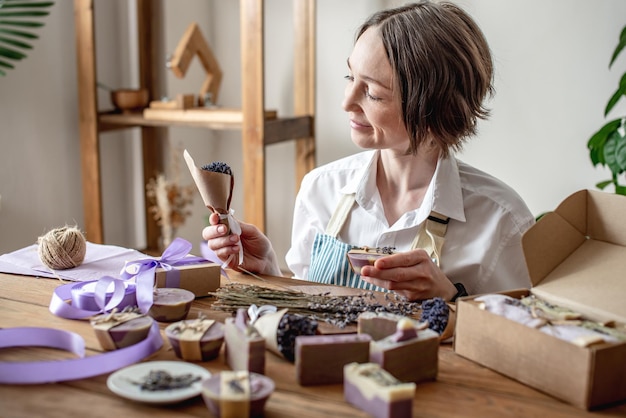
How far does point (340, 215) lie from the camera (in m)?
1.80

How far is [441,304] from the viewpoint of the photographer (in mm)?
1171

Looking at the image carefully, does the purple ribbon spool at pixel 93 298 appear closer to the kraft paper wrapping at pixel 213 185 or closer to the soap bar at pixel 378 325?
the kraft paper wrapping at pixel 213 185

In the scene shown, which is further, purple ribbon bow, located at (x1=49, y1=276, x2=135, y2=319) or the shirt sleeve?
the shirt sleeve

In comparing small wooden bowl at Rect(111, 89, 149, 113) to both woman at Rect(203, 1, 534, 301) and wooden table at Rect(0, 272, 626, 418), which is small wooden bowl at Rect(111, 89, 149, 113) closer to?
woman at Rect(203, 1, 534, 301)

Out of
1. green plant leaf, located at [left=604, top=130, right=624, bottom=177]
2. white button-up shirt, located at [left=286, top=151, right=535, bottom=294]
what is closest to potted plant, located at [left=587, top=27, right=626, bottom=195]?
green plant leaf, located at [left=604, top=130, right=624, bottom=177]

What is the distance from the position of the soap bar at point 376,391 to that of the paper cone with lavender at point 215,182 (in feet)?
1.83

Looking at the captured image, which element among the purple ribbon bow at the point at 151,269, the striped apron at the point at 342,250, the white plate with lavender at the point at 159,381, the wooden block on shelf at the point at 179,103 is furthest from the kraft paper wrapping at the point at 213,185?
the wooden block on shelf at the point at 179,103

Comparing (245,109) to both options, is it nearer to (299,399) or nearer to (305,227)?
(305,227)

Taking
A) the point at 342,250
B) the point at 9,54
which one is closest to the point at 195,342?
the point at 342,250

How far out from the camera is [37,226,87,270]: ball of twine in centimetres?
152

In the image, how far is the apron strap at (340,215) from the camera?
1.78 meters

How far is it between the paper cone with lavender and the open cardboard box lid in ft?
1.92

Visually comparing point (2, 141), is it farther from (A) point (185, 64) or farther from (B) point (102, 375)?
(B) point (102, 375)

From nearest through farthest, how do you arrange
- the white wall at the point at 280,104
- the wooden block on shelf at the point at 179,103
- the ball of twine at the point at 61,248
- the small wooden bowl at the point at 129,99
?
1. the ball of twine at the point at 61,248
2. the white wall at the point at 280,104
3. the wooden block on shelf at the point at 179,103
4. the small wooden bowl at the point at 129,99
